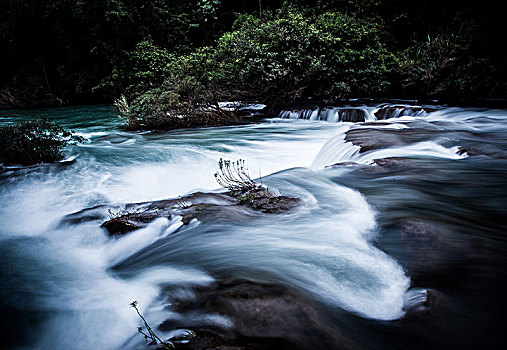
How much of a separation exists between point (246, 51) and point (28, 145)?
347 inches

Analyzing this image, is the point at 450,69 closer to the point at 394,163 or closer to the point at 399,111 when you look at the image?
the point at 399,111

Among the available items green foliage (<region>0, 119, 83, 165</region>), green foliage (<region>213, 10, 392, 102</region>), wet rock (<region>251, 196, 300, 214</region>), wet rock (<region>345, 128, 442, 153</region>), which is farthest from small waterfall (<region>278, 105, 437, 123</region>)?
green foliage (<region>0, 119, 83, 165</region>)

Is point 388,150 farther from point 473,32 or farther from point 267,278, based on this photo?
point 473,32

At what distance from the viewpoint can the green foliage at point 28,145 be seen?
18.8 feet

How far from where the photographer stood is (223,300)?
1924 millimetres

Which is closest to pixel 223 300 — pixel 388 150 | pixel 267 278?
pixel 267 278

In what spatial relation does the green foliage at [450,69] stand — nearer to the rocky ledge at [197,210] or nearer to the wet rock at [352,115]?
the wet rock at [352,115]

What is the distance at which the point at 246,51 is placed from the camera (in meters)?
12.1

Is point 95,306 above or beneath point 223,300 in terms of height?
beneath

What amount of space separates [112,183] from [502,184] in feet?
20.5

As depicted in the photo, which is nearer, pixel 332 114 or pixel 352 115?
pixel 352 115

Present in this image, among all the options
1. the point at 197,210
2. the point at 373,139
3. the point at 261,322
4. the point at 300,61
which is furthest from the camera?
the point at 300,61

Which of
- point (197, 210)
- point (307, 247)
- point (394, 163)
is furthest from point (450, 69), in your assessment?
point (197, 210)

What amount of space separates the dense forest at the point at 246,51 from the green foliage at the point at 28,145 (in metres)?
4.35
